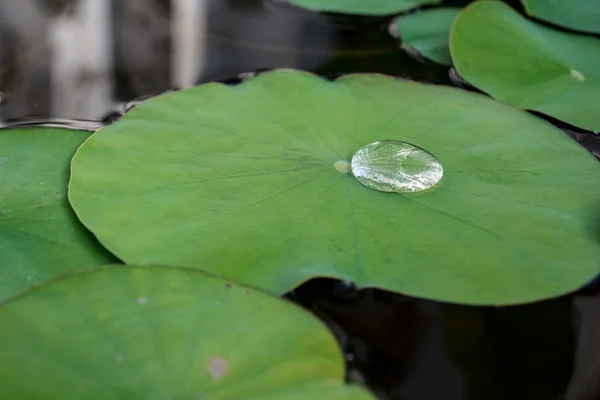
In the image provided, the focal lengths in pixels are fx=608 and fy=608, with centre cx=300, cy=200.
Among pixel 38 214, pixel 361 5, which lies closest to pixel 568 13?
pixel 361 5

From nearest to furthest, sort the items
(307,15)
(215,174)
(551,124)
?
(215,174) < (551,124) < (307,15)

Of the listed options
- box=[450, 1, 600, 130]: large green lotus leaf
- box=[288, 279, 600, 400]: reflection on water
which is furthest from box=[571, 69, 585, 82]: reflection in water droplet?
box=[288, 279, 600, 400]: reflection on water

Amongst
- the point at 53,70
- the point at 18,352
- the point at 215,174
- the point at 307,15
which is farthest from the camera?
the point at 307,15

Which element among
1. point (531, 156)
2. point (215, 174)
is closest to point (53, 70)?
point (215, 174)

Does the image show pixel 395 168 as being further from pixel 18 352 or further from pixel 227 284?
pixel 18 352

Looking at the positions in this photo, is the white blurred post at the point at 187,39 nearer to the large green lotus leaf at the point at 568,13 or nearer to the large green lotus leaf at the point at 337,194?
the large green lotus leaf at the point at 337,194

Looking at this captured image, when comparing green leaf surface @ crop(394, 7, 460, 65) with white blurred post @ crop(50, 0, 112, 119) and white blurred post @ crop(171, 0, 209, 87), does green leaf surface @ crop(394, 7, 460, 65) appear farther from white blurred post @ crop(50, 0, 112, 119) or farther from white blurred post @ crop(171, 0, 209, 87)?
white blurred post @ crop(50, 0, 112, 119)
